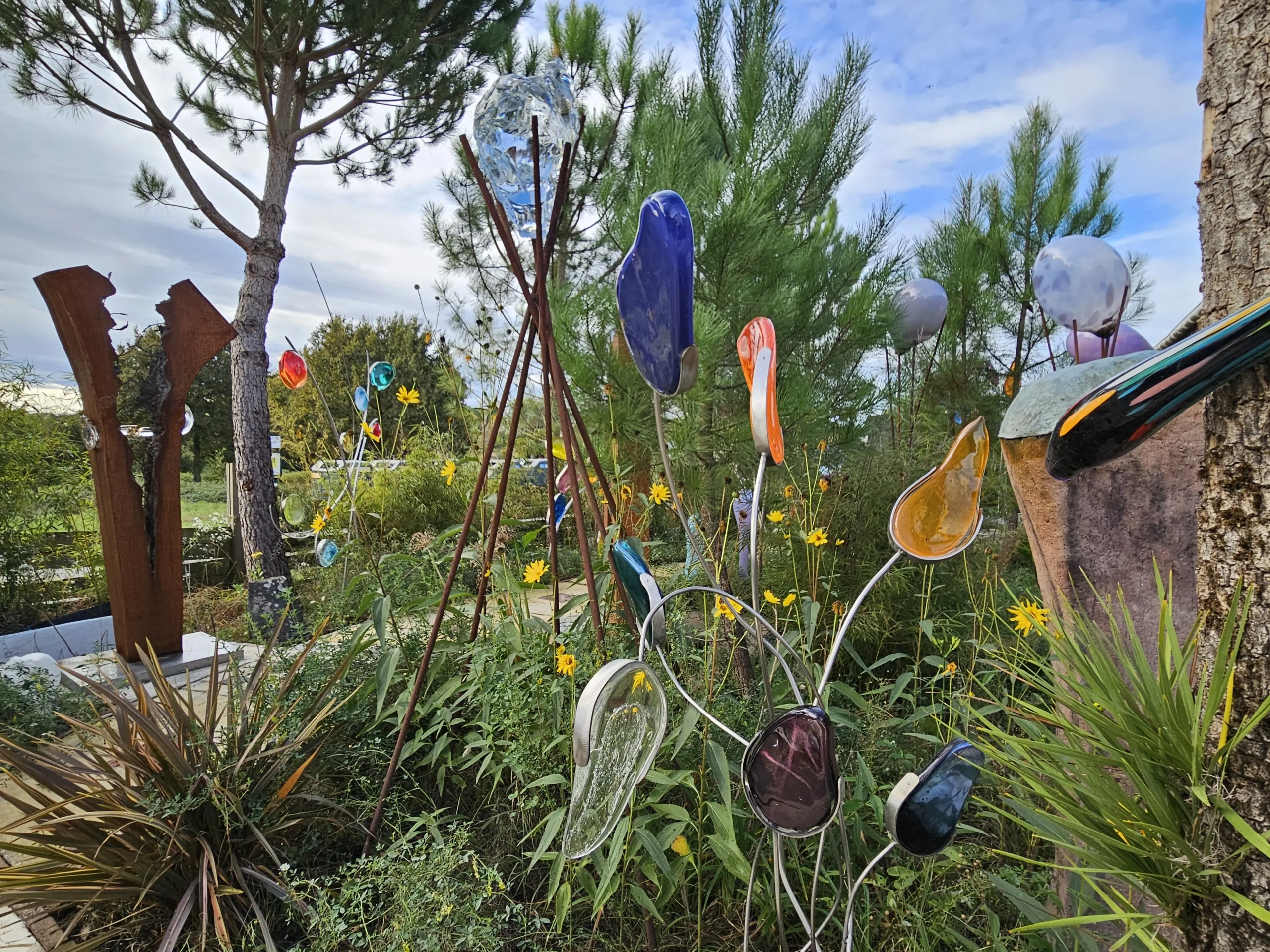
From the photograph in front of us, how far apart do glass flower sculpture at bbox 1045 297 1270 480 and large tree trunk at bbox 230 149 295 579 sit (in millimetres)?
4402

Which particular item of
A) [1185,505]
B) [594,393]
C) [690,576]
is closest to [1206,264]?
[1185,505]

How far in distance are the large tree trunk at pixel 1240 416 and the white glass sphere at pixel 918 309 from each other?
2860 millimetres

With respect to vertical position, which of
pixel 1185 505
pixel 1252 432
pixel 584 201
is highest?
pixel 584 201

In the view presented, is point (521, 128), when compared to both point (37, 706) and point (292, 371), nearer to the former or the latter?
point (37, 706)

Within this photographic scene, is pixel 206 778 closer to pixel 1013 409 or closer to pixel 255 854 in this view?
pixel 255 854

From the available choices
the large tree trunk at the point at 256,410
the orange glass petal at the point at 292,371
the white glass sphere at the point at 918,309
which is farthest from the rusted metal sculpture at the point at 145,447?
the white glass sphere at the point at 918,309

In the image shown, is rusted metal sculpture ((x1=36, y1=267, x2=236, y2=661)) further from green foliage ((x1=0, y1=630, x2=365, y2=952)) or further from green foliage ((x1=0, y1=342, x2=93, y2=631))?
green foliage ((x1=0, y1=630, x2=365, y2=952))

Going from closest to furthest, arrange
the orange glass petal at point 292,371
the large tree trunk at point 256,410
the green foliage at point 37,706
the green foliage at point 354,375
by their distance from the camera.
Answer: the green foliage at point 37,706 < the large tree trunk at point 256,410 < the orange glass petal at point 292,371 < the green foliage at point 354,375

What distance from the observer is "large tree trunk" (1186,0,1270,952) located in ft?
1.81

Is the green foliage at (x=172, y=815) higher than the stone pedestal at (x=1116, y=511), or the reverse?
the stone pedestal at (x=1116, y=511)

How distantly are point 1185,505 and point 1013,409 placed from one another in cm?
35

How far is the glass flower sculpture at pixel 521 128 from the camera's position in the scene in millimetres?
1214

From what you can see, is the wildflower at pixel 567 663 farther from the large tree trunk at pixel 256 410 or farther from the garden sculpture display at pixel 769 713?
the large tree trunk at pixel 256 410

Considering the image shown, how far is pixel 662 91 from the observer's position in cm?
303
